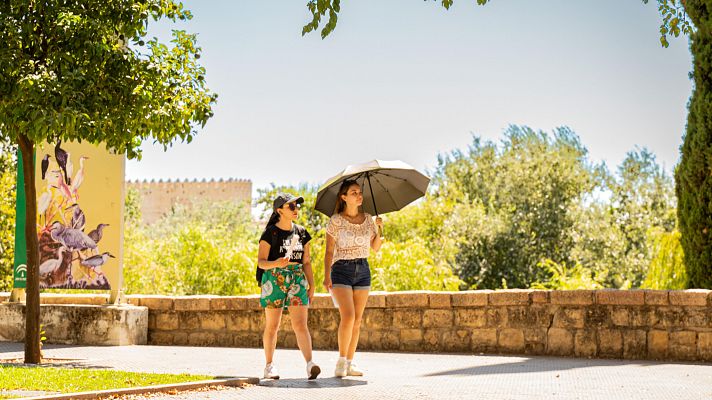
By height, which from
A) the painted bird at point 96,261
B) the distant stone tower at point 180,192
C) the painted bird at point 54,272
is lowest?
the painted bird at point 54,272

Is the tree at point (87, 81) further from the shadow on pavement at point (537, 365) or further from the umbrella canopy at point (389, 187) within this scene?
the shadow on pavement at point (537, 365)

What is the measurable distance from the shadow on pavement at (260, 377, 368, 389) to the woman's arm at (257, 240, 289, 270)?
1042 millimetres

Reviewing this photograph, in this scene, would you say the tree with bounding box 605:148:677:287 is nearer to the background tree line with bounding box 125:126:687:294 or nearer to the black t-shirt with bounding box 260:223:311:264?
the background tree line with bounding box 125:126:687:294

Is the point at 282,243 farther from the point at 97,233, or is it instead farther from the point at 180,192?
the point at 180,192

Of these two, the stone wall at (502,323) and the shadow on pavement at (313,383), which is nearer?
the shadow on pavement at (313,383)

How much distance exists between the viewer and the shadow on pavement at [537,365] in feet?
31.1

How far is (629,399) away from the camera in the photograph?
7.43m

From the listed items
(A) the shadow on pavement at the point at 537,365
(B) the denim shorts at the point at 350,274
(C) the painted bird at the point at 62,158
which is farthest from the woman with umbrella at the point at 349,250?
(C) the painted bird at the point at 62,158

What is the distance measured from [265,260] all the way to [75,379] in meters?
1.96

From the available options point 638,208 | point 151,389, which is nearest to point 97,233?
point 151,389

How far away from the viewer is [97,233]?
14.0 meters

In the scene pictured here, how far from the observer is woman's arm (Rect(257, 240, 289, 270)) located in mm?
8836

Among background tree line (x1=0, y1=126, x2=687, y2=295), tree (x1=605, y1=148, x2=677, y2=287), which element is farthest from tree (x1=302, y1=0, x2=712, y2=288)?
tree (x1=605, y1=148, x2=677, y2=287)

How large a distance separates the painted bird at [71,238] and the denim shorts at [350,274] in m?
6.05
